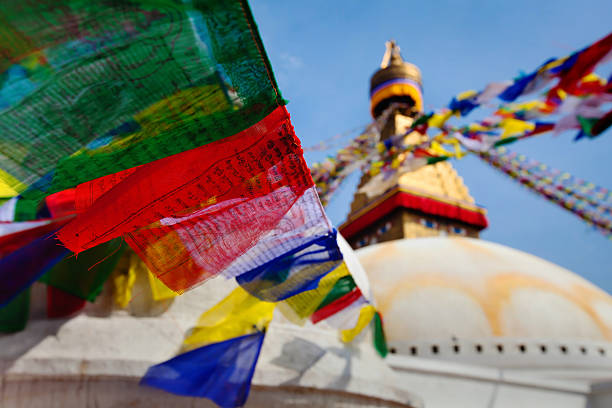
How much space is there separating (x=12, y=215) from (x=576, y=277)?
588cm

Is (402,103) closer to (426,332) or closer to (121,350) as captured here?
(426,332)

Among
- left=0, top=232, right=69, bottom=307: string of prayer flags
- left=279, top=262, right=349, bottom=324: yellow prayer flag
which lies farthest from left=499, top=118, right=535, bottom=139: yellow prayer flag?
left=0, top=232, right=69, bottom=307: string of prayer flags

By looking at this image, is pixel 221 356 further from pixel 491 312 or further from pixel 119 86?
pixel 491 312

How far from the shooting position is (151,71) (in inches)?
43.5

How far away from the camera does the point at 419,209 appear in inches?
337

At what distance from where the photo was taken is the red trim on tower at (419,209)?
8.54 metres

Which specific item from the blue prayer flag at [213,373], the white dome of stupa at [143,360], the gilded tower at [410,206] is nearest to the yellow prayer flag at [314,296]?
the blue prayer flag at [213,373]

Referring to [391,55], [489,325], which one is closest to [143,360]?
[489,325]

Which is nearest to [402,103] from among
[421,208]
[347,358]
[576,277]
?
[421,208]

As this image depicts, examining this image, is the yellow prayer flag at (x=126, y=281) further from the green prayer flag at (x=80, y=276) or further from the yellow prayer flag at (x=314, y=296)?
the yellow prayer flag at (x=314, y=296)

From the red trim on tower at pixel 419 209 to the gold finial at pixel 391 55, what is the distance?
476 cm

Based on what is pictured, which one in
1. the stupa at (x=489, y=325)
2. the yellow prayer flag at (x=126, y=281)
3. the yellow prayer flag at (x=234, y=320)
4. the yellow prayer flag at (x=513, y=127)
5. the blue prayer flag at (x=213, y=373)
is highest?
the yellow prayer flag at (x=513, y=127)

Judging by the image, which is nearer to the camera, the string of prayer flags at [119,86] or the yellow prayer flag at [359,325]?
the string of prayer flags at [119,86]

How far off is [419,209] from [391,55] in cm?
565
